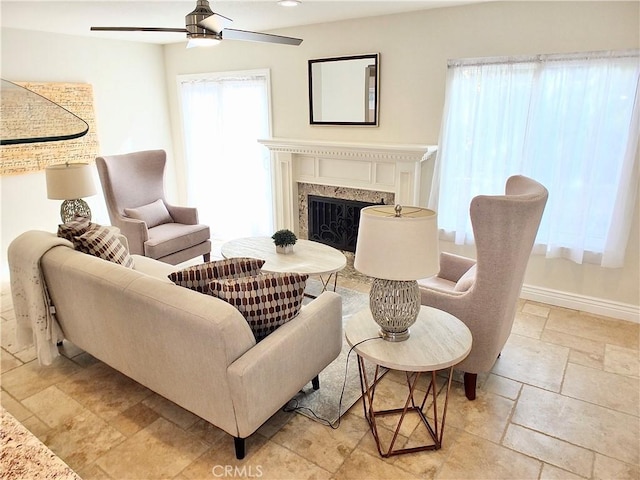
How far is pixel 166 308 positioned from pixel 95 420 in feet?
3.07

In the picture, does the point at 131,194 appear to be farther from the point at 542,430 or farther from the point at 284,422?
the point at 542,430

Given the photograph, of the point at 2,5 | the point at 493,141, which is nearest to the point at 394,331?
the point at 493,141

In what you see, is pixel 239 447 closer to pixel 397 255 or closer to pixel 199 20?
pixel 397 255

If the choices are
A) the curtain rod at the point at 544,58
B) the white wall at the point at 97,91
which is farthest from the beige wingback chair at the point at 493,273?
the white wall at the point at 97,91

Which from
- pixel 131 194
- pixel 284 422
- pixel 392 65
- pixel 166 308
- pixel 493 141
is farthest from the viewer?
pixel 131 194

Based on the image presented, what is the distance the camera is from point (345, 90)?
450cm

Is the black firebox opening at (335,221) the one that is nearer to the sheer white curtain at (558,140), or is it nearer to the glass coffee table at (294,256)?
the glass coffee table at (294,256)

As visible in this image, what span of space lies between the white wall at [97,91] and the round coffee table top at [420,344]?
4262mm

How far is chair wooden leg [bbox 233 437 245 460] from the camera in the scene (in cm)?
215

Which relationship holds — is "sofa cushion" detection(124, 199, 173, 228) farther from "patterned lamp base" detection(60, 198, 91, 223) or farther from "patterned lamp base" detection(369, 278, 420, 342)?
"patterned lamp base" detection(369, 278, 420, 342)

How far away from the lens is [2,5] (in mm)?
3494

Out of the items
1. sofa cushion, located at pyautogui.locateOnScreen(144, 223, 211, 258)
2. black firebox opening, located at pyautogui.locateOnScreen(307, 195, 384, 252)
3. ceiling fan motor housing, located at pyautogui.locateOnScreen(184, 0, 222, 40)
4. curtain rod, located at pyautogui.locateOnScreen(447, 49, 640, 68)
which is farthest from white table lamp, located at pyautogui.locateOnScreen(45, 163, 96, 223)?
curtain rod, located at pyautogui.locateOnScreen(447, 49, 640, 68)

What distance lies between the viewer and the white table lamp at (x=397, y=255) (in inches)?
74.8

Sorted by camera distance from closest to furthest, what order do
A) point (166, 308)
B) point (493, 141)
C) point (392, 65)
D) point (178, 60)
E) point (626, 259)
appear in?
1. point (166, 308)
2. point (626, 259)
3. point (493, 141)
4. point (392, 65)
5. point (178, 60)
